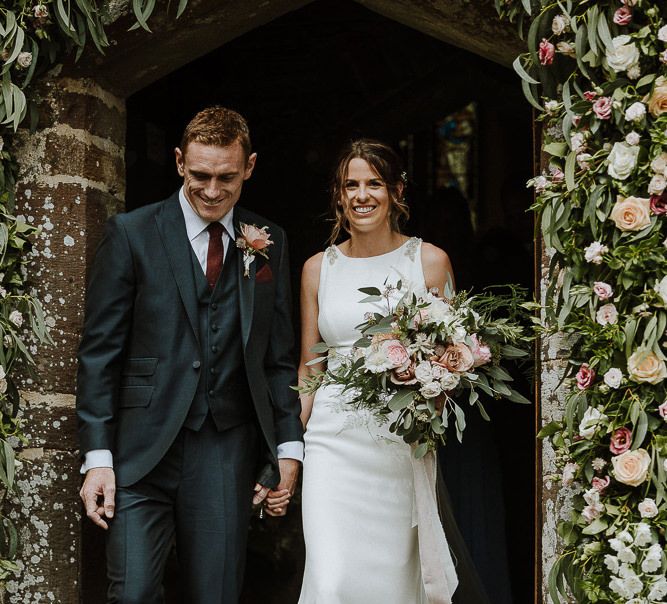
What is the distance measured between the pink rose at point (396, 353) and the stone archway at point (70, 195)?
1.29 m

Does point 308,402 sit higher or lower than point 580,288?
lower

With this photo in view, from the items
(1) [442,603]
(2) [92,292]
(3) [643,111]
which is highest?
(3) [643,111]

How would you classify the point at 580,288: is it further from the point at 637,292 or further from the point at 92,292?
the point at 92,292

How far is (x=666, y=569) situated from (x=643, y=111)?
1.34 metres

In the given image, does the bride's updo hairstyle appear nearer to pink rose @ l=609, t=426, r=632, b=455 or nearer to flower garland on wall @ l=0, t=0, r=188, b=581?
flower garland on wall @ l=0, t=0, r=188, b=581

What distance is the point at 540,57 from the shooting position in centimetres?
367

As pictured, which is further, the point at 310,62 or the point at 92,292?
the point at 310,62

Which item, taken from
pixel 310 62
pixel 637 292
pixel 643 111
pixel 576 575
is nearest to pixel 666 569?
pixel 576 575

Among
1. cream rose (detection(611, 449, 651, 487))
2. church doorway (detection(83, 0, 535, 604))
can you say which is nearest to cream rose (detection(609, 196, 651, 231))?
cream rose (detection(611, 449, 651, 487))

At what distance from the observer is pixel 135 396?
3805 millimetres

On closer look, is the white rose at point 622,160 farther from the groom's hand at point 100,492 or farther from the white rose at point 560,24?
the groom's hand at point 100,492

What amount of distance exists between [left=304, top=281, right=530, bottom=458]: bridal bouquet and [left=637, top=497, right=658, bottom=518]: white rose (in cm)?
56

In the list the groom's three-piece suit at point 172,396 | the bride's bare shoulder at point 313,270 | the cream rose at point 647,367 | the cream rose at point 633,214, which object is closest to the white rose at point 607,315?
the cream rose at point 647,367

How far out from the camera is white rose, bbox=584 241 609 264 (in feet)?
11.3
